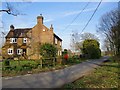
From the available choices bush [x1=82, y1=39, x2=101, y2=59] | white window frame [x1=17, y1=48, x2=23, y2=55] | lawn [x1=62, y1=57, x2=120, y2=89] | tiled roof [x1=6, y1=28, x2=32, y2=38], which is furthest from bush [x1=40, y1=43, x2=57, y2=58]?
bush [x1=82, y1=39, x2=101, y2=59]

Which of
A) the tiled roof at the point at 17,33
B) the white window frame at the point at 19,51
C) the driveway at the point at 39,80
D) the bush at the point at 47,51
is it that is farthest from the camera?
the tiled roof at the point at 17,33

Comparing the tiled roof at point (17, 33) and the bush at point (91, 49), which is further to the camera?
the bush at point (91, 49)

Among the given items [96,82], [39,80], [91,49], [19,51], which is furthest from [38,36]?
[96,82]

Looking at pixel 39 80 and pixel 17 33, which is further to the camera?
pixel 17 33

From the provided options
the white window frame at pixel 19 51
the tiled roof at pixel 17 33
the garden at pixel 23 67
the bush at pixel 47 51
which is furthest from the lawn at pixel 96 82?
the tiled roof at pixel 17 33

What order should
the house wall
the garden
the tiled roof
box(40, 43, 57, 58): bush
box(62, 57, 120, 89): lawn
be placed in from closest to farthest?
1. box(62, 57, 120, 89): lawn
2. the garden
3. box(40, 43, 57, 58): bush
4. the house wall
5. the tiled roof

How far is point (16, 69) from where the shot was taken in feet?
75.3

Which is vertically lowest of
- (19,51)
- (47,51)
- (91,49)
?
(47,51)

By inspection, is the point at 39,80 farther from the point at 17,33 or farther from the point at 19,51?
the point at 17,33

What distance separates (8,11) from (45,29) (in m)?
33.6

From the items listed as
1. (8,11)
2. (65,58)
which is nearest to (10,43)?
(65,58)

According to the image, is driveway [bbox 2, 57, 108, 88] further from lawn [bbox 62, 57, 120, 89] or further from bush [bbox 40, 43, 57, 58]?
bush [bbox 40, 43, 57, 58]

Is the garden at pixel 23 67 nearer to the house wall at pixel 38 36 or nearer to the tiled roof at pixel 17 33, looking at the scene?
the house wall at pixel 38 36

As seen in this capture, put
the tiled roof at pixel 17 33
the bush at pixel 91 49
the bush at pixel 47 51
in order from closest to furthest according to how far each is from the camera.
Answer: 1. the bush at pixel 47 51
2. the tiled roof at pixel 17 33
3. the bush at pixel 91 49
